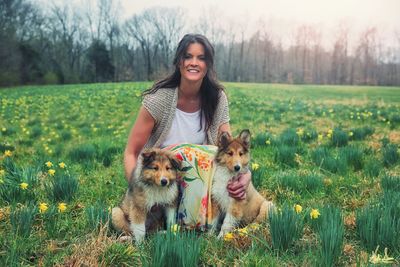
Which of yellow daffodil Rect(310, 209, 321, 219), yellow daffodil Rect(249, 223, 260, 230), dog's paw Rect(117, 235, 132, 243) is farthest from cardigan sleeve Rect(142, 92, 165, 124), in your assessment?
yellow daffodil Rect(310, 209, 321, 219)

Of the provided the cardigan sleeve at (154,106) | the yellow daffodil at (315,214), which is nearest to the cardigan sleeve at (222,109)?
the cardigan sleeve at (154,106)

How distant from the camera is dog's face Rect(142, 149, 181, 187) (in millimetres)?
2869

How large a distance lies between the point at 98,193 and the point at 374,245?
289 centimetres

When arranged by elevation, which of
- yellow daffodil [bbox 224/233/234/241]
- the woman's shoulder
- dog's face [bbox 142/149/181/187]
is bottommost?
yellow daffodil [bbox 224/233/234/241]

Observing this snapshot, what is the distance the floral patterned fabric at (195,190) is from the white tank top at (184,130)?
1.95 ft

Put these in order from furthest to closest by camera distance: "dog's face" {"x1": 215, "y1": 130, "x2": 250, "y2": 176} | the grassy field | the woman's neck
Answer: the woman's neck → "dog's face" {"x1": 215, "y1": 130, "x2": 250, "y2": 176} → the grassy field

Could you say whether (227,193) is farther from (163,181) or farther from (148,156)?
(148,156)

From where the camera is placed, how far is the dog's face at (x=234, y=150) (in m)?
3.06

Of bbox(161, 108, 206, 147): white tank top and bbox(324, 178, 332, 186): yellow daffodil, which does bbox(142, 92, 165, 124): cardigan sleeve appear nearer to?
bbox(161, 108, 206, 147): white tank top

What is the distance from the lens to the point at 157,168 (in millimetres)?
2902

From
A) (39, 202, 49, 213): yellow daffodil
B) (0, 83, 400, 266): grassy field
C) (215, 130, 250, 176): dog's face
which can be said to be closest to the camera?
(0, 83, 400, 266): grassy field

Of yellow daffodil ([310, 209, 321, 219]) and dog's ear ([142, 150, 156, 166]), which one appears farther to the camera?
dog's ear ([142, 150, 156, 166])

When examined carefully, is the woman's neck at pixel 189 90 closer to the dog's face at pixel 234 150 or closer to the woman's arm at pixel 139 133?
the woman's arm at pixel 139 133

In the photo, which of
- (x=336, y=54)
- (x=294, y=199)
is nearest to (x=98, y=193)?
(x=294, y=199)
